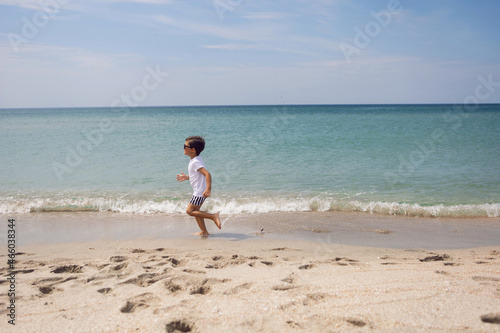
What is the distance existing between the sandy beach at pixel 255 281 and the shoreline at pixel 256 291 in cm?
1

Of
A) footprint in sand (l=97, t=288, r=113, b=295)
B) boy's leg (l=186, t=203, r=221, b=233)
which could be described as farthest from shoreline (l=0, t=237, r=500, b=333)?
boy's leg (l=186, t=203, r=221, b=233)

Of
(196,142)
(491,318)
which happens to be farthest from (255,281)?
(196,142)

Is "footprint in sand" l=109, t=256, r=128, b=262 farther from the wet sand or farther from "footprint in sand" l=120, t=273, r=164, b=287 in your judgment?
the wet sand

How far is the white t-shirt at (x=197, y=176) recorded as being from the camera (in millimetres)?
5668

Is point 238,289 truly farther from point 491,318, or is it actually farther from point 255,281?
point 491,318

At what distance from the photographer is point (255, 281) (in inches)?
139

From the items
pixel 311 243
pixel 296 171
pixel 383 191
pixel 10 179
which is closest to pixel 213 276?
pixel 311 243

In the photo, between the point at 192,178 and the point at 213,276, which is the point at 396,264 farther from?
the point at 192,178

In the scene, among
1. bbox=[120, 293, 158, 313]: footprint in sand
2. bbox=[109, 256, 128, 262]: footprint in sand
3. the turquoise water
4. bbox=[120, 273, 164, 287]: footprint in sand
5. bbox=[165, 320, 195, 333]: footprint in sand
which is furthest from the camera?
the turquoise water

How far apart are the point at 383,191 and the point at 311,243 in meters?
4.18

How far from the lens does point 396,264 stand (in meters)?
4.20

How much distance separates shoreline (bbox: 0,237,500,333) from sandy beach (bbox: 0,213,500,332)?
0.04 feet

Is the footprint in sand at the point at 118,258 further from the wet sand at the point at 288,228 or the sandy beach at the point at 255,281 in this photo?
the wet sand at the point at 288,228

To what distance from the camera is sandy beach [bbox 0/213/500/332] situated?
2701 millimetres
